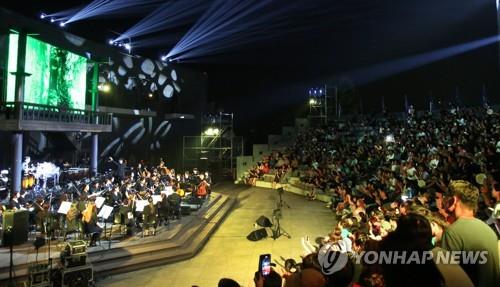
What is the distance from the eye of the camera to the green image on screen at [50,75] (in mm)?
13459

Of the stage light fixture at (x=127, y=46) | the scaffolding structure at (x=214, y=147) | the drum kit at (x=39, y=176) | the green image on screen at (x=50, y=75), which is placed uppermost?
the stage light fixture at (x=127, y=46)

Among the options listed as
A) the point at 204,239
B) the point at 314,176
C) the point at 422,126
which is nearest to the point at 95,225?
the point at 204,239

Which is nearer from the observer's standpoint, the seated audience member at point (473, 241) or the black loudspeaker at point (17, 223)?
the seated audience member at point (473, 241)

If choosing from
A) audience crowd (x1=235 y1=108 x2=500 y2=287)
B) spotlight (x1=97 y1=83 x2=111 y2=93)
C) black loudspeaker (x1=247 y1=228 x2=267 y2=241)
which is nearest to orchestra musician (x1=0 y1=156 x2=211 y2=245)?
black loudspeaker (x1=247 y1=228 x2=267 y2=241)

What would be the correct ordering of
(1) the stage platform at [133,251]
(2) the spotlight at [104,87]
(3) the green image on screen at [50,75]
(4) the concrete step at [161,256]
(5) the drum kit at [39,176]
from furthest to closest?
(2) the spotlight at [104,87]
(5) the drum kit at [39,176]
(3) the green image on screen at [50,75]
(4) the concrete step at [161,256]
(1) the stage platform at [133,251]

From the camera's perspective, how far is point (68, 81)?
1667 cm

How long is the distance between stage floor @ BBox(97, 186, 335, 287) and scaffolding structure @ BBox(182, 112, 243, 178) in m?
10.1

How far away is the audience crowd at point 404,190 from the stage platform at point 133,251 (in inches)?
140

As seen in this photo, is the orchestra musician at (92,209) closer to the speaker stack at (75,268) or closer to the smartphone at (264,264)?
the speaker stack at (75,268)

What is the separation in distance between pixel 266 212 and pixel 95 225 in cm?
808

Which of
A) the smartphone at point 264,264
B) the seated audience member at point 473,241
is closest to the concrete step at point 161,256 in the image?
the smartphone at point 264,264

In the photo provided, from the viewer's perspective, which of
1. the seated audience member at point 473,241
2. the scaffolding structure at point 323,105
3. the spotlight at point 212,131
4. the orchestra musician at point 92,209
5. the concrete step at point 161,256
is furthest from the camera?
the scaffolding structure at point 323,105

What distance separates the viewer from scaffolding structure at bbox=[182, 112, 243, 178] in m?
27.4

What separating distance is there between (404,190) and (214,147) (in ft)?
60.3
